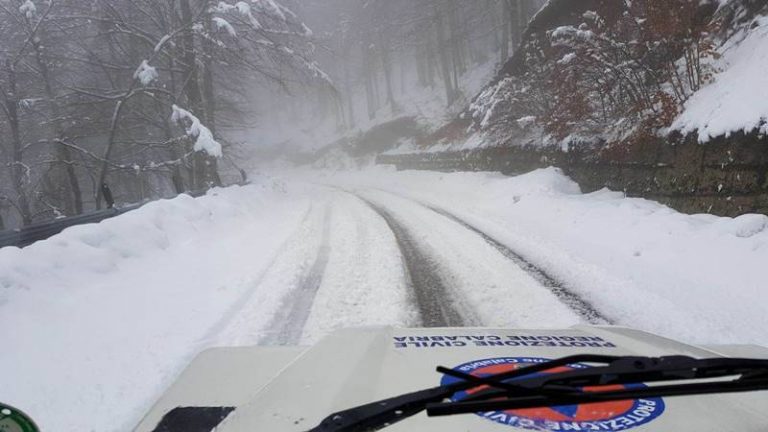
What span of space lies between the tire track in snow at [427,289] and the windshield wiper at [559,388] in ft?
10.5

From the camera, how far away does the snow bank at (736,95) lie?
7.70 m

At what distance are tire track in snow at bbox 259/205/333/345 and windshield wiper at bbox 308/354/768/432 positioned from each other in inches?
127

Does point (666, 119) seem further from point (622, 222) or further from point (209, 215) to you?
point (209, 215)

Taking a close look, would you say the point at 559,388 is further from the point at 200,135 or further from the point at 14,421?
the point at 200,135

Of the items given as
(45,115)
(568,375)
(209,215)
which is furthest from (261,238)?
(45,115)

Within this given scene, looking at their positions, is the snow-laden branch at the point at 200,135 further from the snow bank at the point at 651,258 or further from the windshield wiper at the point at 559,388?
the windshield wiper at the point at 559,388

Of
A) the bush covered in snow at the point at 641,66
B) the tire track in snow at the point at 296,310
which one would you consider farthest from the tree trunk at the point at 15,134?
the bush covered in snow at the point at 641,66

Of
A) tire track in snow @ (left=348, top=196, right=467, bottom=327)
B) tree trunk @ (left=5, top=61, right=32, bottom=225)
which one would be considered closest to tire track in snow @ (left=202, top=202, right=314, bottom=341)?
tire track in snow @ (left=348, top=196, right=467, bottom=327)

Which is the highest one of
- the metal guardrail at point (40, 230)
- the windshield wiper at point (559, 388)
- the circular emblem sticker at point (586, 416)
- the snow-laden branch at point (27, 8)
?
the snow-laden branch at point (27, 8)

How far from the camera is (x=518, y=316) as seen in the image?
17.3ft

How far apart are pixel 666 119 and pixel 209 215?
10.5 meters

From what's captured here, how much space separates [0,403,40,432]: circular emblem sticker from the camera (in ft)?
4.61

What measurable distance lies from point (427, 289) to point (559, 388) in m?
4.61

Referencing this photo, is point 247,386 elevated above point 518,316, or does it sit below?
above
